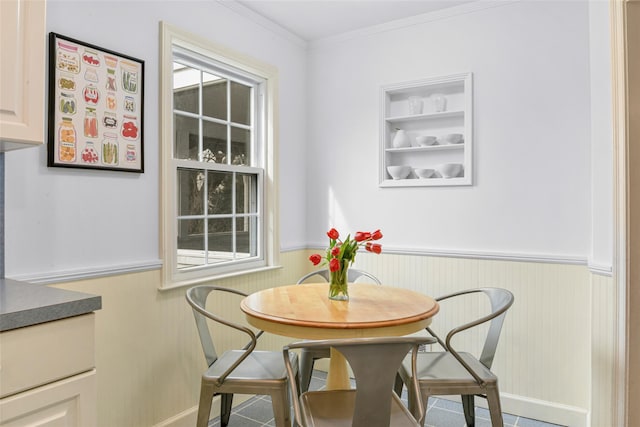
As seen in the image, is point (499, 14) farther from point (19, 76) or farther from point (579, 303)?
point (19, 76)

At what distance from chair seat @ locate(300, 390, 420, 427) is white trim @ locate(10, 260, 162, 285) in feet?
3.68

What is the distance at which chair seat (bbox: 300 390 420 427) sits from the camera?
1.67m

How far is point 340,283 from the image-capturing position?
A: 2225 millimetres

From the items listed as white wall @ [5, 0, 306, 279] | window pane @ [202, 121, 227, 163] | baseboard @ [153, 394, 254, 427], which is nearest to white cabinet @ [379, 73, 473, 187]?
window pane @ [202, 121, 227, 163]

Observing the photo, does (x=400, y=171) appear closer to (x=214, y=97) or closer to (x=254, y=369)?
(x=214, y=97)

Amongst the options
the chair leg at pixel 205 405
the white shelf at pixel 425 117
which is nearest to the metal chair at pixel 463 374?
the chair leg at pixel 205 405

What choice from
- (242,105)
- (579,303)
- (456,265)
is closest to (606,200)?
(579,303)

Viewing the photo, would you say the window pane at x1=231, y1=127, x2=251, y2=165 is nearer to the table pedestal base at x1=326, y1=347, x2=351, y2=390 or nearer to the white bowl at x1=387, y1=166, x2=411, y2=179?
the white bowl at x1=387, y1=166, x2=411, y2=179

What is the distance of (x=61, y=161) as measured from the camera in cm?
199

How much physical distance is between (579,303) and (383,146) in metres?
1.68

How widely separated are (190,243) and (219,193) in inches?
16.3

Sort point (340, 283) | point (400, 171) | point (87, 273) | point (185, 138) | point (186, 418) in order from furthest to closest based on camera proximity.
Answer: point (400, 171) < point (185, 138) < point (186, 418) < point (340, 283) < point (87, 273)

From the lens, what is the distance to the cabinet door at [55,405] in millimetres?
1150

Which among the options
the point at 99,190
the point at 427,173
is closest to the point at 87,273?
the point at 99,190
